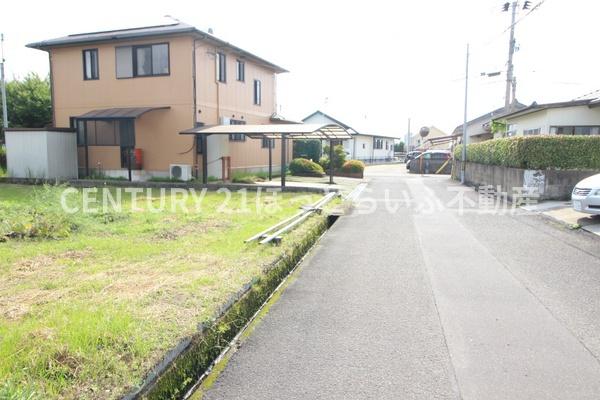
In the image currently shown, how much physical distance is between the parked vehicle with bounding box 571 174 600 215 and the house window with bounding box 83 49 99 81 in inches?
723

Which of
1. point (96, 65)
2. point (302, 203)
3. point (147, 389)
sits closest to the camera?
point (147, 389)

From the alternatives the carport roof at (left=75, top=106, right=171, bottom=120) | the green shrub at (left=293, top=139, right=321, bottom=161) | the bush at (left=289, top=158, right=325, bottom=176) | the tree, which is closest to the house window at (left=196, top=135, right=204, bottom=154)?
the carport roof at (left=75, top=106, right=171, bottom=120)

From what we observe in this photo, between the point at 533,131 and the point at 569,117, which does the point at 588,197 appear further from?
the point at 533,131

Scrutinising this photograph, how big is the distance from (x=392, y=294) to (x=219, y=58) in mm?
16819

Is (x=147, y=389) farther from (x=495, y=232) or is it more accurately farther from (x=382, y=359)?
(x=495, y=232)

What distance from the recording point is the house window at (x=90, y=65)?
1950 centimetres

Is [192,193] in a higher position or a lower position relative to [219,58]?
lower

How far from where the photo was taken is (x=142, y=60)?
18812 millimetres

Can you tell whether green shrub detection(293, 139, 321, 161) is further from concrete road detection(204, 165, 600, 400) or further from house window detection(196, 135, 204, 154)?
concrete road detection(204, 165, 600, 400)

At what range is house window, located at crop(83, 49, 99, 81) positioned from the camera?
19.5m

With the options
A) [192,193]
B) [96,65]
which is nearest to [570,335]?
[192,193]

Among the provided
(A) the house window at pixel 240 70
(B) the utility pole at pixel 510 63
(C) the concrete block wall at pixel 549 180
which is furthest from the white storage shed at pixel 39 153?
(B) the utility pole at pixel 510 63

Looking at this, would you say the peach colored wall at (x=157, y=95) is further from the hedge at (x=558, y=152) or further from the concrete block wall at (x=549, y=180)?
the hedge at (x=558, y=152)

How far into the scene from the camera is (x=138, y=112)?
17625 mm
